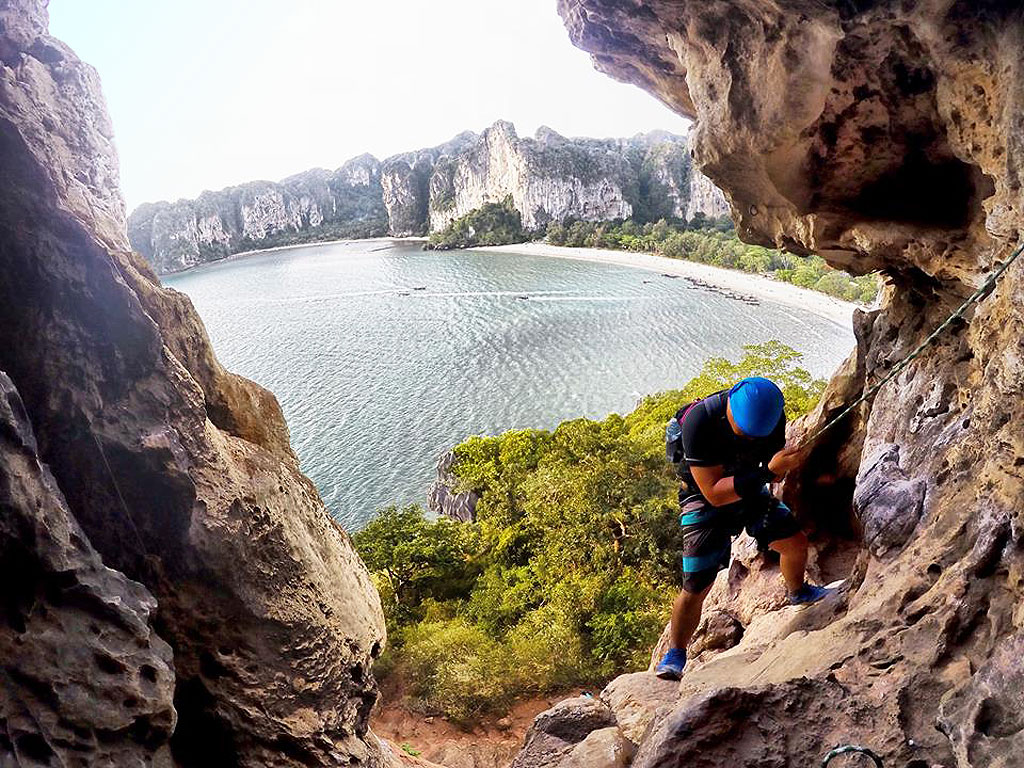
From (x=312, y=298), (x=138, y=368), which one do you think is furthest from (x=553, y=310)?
(x=138, y=368)

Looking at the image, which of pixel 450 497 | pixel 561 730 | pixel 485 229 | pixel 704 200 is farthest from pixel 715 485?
pixel 485 229

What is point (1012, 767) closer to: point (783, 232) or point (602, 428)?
point (783, 232)

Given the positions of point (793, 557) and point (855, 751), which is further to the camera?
point (793, 557)

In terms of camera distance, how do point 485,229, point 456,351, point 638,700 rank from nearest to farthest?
point 638,700 < point 456,351 < point 485,229

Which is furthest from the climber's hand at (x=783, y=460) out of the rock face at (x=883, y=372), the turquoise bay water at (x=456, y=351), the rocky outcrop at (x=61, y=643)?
the turquoise bay water at (x=456, y=351)

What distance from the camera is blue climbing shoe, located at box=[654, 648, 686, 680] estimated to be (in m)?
5.24

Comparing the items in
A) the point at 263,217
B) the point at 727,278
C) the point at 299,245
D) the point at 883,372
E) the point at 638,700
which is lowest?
the point at 727,278

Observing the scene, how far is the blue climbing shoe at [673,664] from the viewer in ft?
17.2

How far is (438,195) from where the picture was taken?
118125mm

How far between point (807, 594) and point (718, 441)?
6.29 feet

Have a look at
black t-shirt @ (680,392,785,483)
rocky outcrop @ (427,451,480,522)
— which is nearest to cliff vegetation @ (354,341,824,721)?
rocky outcrop @ (427,451,480,522)

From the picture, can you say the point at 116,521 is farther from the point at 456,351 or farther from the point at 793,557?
the point at 456,351

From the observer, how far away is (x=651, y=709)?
4.95 metres

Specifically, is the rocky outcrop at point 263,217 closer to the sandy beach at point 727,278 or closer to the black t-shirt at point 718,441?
the sandy beach at point 727,278
